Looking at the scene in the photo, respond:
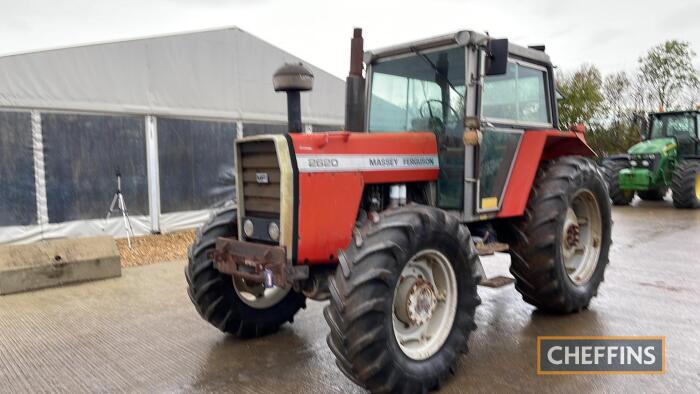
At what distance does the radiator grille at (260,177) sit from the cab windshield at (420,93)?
4.04 feet

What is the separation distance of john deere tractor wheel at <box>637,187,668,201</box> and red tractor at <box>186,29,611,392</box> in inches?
438

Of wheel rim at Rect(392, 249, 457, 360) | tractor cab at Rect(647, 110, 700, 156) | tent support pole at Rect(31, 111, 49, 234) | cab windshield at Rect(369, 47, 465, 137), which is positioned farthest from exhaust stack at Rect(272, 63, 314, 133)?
tractor cab at Rect(647, 110, 700, 156)

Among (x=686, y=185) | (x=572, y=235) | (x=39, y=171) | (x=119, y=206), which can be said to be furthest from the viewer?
(x=686, y=185)

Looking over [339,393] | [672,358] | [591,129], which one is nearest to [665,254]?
[672,358]

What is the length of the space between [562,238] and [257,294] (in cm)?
253

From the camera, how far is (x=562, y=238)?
14.7 ft

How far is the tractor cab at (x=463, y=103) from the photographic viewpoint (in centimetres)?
404

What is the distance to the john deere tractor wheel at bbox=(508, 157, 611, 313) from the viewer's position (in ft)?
14.4

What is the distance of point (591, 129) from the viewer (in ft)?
77.4

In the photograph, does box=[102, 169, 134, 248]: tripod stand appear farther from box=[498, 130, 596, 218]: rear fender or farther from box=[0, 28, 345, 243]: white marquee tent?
box=[498, 130, 596, 218]: rear fender

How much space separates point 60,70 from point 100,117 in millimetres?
870

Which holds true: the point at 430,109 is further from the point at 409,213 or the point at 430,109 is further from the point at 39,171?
the point at 39,171

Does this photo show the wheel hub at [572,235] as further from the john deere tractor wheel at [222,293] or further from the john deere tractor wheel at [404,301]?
the john deere tractor wheel at [222,293]

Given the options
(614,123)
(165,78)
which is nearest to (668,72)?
(614,123)
